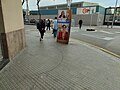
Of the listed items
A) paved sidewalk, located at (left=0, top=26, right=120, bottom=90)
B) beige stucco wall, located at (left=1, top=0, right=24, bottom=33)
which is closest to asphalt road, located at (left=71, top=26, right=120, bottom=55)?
paved sidewalk, located at (left=0, top=26, right=120, bottom=90)

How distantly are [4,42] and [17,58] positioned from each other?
1.02m

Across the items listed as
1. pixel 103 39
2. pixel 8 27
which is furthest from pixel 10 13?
pixel 103 39

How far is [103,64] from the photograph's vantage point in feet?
15.3

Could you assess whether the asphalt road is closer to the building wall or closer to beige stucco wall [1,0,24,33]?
the building wall

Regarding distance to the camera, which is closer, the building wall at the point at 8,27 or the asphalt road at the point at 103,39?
the building wall at the point at 8,27

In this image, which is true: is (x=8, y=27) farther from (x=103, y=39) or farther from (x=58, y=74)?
(x=103, y=39)

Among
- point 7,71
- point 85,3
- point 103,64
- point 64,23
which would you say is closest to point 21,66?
point 7,71

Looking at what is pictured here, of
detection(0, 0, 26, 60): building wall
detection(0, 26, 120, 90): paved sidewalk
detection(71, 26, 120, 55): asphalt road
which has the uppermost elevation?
detection(0, 0, 26, 60): building wall

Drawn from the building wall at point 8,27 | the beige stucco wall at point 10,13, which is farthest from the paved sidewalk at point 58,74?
the beige stucco wall at point 10,13

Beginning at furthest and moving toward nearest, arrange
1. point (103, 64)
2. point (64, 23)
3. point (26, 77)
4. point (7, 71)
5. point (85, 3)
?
point (85, 3) < point (64, 23) < point (103, 64) < point (7, 71) < point (26, 77)

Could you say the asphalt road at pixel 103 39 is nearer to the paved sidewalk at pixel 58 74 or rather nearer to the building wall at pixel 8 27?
the paved sidewalk at pixel 58 74

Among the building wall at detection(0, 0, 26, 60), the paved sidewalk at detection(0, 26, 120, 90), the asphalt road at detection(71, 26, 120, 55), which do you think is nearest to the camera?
the paved sidewalk at detection(0, 26, 120, 90)

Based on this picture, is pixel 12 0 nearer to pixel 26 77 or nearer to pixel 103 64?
pixel 26 77

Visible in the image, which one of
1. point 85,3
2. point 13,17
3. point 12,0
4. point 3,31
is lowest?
point 3,31
